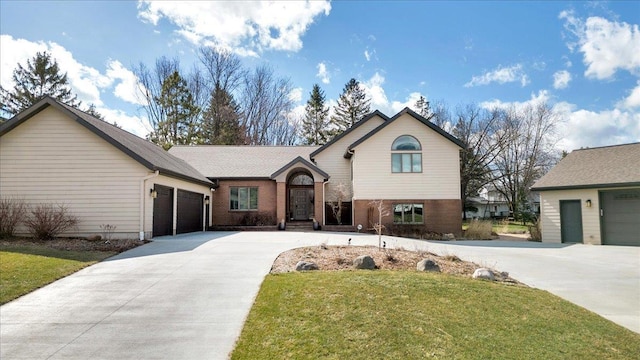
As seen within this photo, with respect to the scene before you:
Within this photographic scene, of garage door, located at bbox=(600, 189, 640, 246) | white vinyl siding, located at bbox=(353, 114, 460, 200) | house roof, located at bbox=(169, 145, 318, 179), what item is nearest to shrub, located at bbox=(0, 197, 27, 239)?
house roof, located at bbox=(169, 145, 318, 179)

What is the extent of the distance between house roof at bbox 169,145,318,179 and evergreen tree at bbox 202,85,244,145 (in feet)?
33.9

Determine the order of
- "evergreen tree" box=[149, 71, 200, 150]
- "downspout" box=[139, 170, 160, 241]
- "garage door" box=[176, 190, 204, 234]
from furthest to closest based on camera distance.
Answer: "evergreen tree" box=[149, 71, 200, 150] → "garage door" box=[176, 190, 204, 234] → "downspout" box=[139, 170, 160, 241]

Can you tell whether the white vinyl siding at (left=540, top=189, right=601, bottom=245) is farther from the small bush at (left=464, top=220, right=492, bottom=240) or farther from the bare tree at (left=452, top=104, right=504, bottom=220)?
the bare tree at (left=452, top=104, right=504, bottom=220)

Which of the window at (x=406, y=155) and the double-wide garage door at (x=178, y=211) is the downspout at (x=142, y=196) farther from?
the window at (x=406, y=155)

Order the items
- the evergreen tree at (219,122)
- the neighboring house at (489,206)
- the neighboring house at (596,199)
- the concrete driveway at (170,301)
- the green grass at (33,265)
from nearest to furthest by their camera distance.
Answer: the concrete driveway at (170,301)
the green grass at (33,265)
the neighboring house at (596,199)
the evergreen tree at (219,122)
the neighboring house at (489,206)

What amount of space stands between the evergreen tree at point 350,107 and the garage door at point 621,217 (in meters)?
29.6

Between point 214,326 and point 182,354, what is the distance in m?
0.85

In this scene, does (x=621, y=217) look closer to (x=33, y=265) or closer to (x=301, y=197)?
(x=301, y=197)

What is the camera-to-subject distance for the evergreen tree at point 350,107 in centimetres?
4366

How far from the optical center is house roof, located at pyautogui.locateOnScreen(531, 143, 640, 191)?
1598 centimetres

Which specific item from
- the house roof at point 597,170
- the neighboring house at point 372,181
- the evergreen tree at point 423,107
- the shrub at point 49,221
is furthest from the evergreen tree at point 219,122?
the house roof at point 597,170

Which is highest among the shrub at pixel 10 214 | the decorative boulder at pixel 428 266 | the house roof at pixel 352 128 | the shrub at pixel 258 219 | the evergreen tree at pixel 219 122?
the evergreen tree at pixel 219 122

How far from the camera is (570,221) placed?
17375 millimetres

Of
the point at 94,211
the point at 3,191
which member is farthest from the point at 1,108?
the point at 94,211
